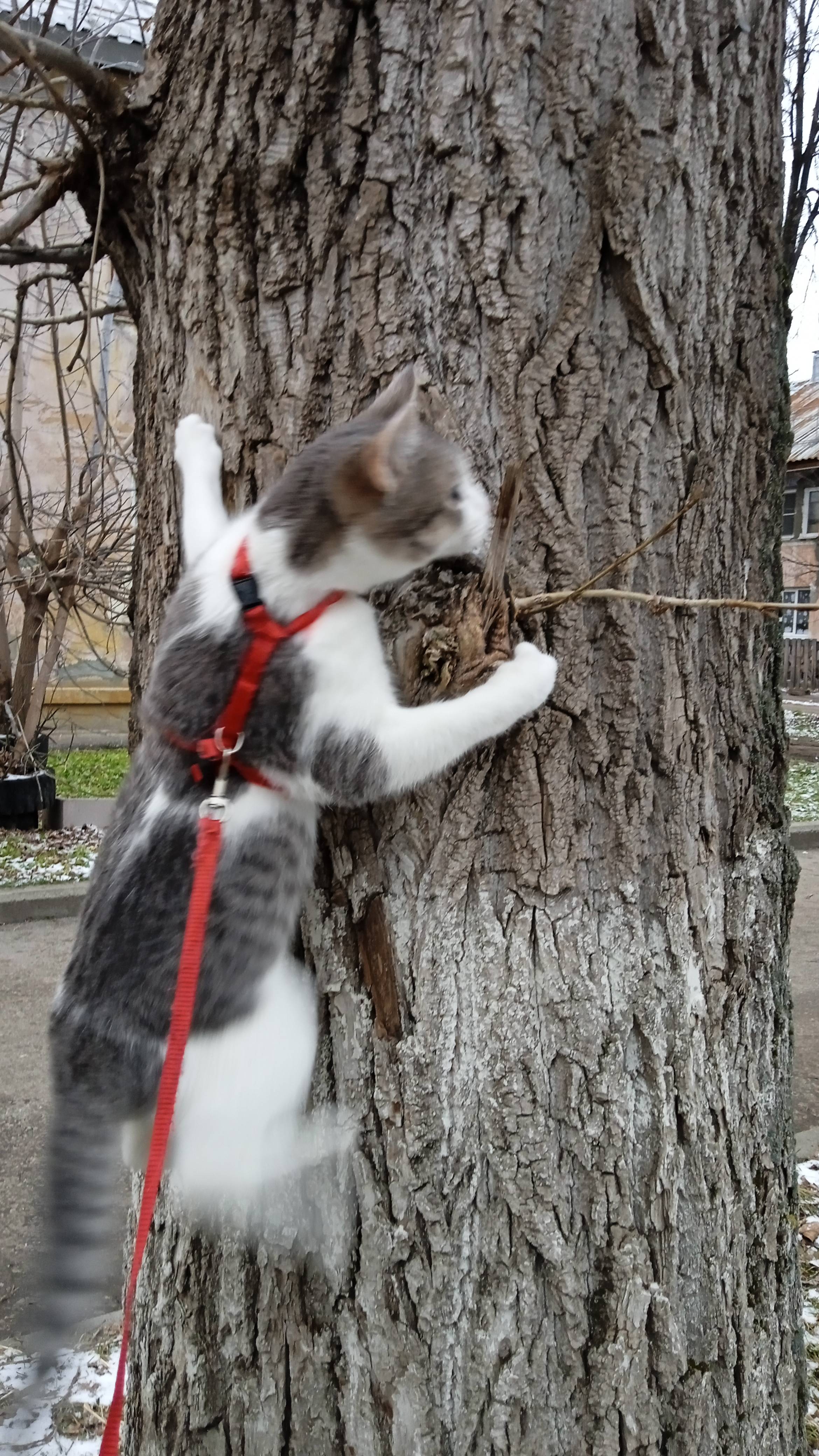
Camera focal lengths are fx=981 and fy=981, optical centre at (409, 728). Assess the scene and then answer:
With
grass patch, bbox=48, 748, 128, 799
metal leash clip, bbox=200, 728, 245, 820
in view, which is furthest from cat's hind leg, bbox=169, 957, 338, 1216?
grass patch, bbox=48, 748, 128, 799

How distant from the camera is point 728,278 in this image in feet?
5.16

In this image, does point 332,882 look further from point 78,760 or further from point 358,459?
point 78,760

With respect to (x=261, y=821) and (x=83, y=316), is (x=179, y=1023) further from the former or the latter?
(x=83, y=316)

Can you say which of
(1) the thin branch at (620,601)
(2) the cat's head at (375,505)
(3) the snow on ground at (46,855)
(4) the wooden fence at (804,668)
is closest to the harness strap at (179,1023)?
(2) the cat's head at (375,505)

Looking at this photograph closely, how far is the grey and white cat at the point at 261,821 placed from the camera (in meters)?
1.42

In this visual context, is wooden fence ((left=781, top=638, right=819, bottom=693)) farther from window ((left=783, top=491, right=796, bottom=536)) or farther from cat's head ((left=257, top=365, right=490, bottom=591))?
cat's head ((left=257, top=365, right=490, bottom=591))

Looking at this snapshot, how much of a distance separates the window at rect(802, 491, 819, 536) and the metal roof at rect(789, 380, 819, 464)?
2405 millimetres

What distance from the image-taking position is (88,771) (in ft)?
35.7

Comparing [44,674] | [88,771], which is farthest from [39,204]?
[88,771]

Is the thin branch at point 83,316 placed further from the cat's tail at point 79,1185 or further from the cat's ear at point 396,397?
the cat's tail at point 79,1185

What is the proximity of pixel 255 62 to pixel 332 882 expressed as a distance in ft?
4.20

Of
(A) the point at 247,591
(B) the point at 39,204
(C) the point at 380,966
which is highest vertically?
(B) the point at 39,204

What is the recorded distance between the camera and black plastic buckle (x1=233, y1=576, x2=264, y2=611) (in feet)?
4.91

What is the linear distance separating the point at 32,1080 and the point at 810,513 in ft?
85.0
